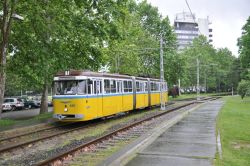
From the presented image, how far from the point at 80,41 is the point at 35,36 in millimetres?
2720

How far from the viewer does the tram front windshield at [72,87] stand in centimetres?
2192

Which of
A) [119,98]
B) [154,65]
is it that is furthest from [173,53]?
[119,98]

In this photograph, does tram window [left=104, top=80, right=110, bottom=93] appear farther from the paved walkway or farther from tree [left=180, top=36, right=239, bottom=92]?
tree [left=180, top=36, right=239, bottom=92]

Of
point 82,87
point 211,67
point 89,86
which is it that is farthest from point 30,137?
point 211,67

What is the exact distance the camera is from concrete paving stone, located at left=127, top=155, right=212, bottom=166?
10.6m

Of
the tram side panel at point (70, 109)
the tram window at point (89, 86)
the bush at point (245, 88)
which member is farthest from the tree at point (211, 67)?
the tram side panel at point (70, 109)

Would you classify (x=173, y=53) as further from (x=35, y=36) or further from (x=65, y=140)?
(x=65, y=140)

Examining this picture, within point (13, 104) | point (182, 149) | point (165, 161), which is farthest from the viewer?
point (13, 104)

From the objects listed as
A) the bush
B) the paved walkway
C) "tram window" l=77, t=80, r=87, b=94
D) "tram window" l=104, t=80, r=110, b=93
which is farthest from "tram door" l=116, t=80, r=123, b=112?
the bush

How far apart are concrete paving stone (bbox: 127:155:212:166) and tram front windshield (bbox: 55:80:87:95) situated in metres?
10.8

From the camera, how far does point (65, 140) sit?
672 inches

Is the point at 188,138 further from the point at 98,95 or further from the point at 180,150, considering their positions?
the point at 98,95

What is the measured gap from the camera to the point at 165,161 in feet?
36.0

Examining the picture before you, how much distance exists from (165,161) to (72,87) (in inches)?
466
